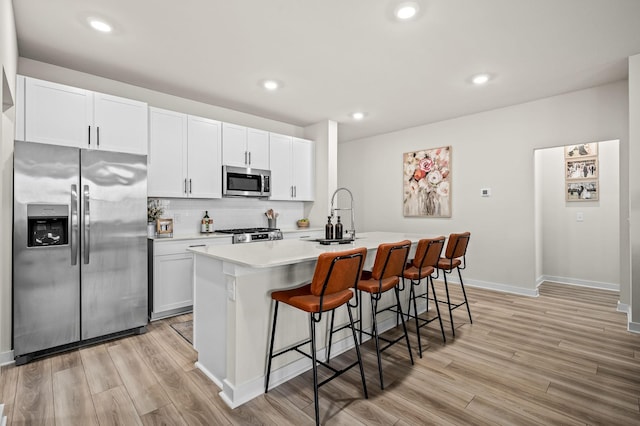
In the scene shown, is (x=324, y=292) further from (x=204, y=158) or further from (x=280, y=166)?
(x=280, y=166)

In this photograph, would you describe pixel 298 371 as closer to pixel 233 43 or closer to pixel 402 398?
pixel 402 398

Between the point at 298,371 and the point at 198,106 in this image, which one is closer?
the point at 298,371

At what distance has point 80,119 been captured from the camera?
3.02 meters

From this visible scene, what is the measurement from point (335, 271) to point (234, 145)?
10.3ft

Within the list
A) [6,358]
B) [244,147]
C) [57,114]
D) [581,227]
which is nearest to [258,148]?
[244,147]

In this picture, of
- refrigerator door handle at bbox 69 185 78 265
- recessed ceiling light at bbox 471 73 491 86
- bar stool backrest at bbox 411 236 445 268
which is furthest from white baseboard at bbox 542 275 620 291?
refrigerator door handle at bbox 69 185 78 265

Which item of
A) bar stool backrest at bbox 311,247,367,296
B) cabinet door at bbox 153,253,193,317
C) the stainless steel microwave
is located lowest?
cabinet door at bbox 153,253,193,317

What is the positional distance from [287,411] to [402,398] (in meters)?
0.74

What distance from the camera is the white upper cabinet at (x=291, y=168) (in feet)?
16.2

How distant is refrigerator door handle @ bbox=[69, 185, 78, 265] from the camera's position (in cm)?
270

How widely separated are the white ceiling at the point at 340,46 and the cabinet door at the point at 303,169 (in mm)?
1080

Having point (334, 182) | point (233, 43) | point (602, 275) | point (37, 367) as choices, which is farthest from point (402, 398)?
point (602, 275)

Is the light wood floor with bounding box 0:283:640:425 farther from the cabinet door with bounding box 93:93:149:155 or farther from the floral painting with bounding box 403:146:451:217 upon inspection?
the floral painting with bounding box 403:146:451:217

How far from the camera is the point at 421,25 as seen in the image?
2.57 meters
